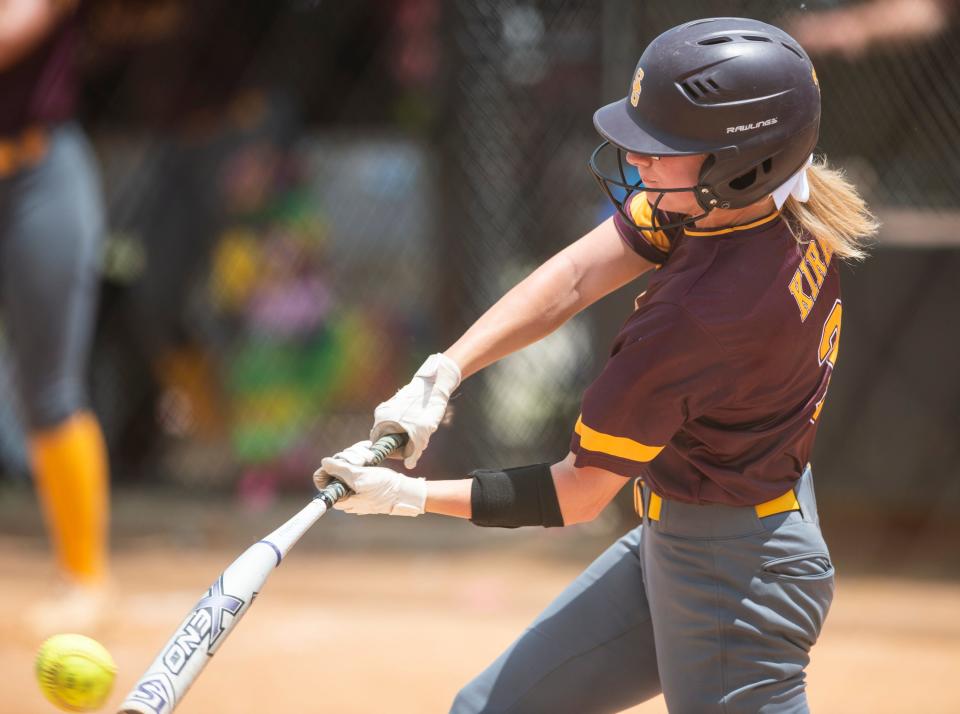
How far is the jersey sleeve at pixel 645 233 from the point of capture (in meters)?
2.14

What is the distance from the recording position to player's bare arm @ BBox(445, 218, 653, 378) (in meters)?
2.24

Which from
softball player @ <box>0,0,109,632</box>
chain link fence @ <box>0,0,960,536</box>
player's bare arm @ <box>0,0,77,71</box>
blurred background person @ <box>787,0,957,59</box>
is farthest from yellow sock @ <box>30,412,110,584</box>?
blurred background person @ <box>787,0,957,59</box>

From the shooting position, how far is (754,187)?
1.92m

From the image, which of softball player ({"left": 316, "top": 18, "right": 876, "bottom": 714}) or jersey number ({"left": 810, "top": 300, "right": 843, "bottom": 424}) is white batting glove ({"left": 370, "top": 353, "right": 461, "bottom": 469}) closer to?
softball player ({"left": 316, "top": 18, "right": 876, "bottom": 714})

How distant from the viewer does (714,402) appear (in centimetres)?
189

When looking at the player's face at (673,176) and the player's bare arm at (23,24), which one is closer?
the player's face at (673,176)

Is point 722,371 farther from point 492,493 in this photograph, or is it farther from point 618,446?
point 492,493

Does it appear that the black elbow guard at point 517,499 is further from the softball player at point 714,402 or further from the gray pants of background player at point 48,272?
the gray pants of background player at point 48,272

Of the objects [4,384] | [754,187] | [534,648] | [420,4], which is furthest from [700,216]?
[4,384]

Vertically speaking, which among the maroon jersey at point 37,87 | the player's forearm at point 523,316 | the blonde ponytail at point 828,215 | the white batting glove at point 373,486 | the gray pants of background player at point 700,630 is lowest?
the gray pants of background player at point 700,630

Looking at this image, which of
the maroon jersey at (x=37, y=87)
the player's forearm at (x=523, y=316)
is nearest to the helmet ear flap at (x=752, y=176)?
the player's forearm at (x=523, y=316)

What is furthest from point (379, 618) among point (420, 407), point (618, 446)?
point (618, 446)

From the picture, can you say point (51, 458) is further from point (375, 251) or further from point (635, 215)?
point (635, 215)

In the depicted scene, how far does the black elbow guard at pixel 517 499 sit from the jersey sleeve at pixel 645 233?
1.52 feet
